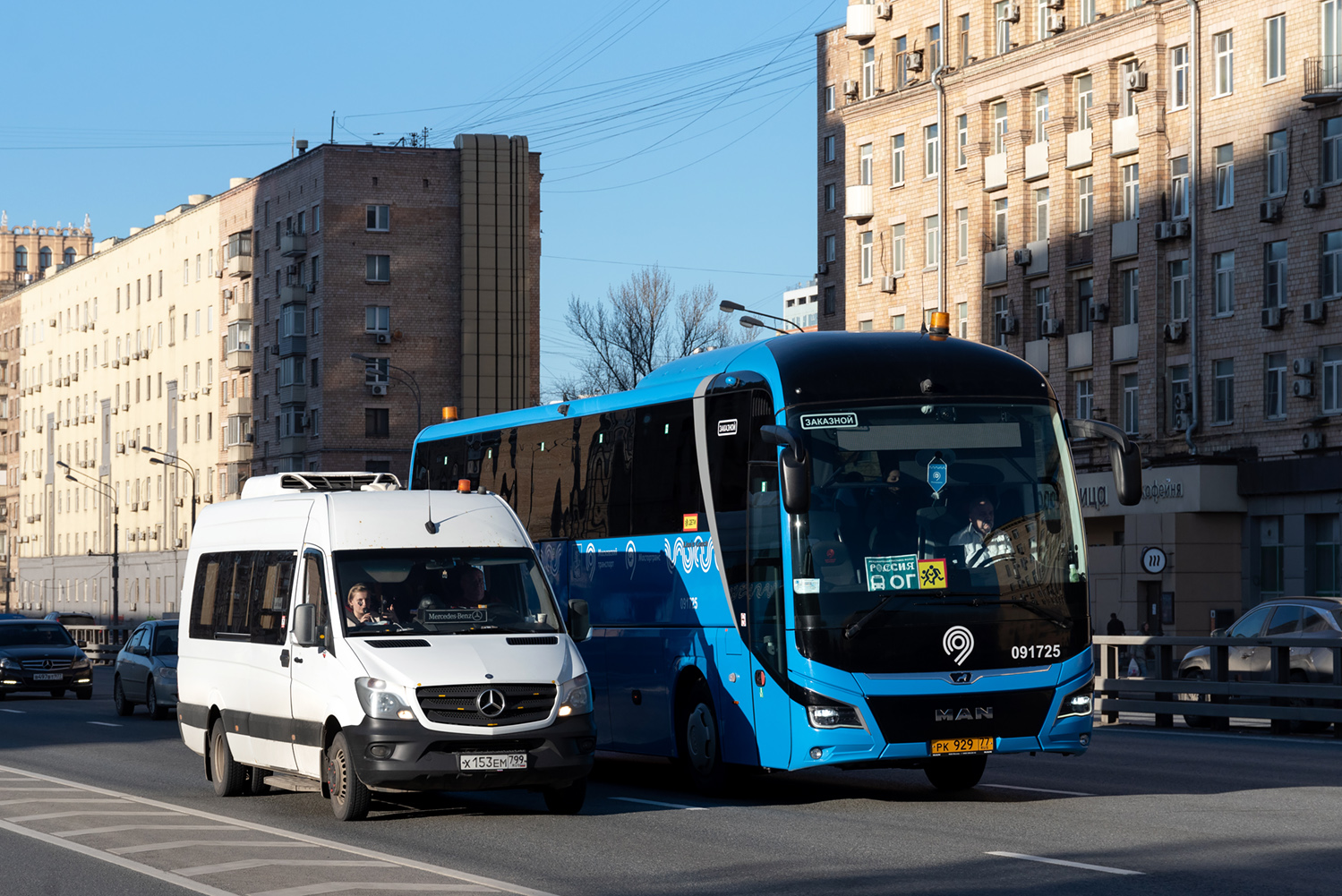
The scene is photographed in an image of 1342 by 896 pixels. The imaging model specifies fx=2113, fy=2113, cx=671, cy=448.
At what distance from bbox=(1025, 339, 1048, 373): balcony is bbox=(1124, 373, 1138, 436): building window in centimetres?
365

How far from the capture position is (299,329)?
303ft

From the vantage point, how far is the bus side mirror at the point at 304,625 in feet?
48.3

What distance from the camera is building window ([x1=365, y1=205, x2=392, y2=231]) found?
9006cm

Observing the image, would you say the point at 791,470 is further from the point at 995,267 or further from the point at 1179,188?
the point at 995,267

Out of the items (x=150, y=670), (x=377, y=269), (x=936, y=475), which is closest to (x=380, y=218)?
(x=377, y=269)

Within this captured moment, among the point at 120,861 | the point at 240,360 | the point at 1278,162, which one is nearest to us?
the point at 120,861

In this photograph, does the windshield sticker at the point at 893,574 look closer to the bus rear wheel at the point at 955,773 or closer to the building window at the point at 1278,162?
the bus rear wheel at the point at 955,773

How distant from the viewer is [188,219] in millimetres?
107000

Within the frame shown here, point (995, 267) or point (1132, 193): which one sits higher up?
point (1132, 193)

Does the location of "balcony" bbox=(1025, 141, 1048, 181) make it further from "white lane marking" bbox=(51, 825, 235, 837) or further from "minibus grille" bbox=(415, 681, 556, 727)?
"white lane marking" bbox=(51, 825, 235, 837)

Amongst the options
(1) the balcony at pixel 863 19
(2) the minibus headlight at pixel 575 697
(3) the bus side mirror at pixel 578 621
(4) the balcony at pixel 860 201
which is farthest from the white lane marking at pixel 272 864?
(1) the balcony at pixel 863 19

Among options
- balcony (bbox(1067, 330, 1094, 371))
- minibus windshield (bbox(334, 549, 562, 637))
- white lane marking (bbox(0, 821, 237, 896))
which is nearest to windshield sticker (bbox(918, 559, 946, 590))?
minibus windshield (bbox(334, 549, 562, 637))

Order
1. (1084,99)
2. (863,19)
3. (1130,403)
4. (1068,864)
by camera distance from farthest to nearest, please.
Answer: (863,19), (1084,99), (1130,403), (1068,864)

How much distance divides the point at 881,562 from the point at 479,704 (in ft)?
9.91
